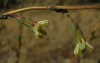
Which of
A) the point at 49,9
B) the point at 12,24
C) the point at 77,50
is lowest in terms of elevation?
the point at 12,24

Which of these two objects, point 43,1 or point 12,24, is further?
point 43,1

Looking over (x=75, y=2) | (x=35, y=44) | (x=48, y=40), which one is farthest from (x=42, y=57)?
(x=75, y=2)

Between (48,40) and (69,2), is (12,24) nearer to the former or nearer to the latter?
(48,40)

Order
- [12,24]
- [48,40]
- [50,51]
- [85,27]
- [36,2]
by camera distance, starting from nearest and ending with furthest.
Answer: [50,51] < [48,40] < [85,27] < [12,24] < [36,2]

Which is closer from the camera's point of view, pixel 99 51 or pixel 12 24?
pixel 99 51

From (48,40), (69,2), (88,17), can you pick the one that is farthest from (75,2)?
(48,40)

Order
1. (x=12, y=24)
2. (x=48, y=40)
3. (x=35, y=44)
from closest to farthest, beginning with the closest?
(x=35, y=44) < (x=48, y=40) < (x=12, y=24)

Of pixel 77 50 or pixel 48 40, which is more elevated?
pixel 77 50

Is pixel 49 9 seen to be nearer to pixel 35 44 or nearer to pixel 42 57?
pixel 42 57

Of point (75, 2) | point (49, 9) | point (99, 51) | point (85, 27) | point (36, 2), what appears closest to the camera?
point (49, 9)
